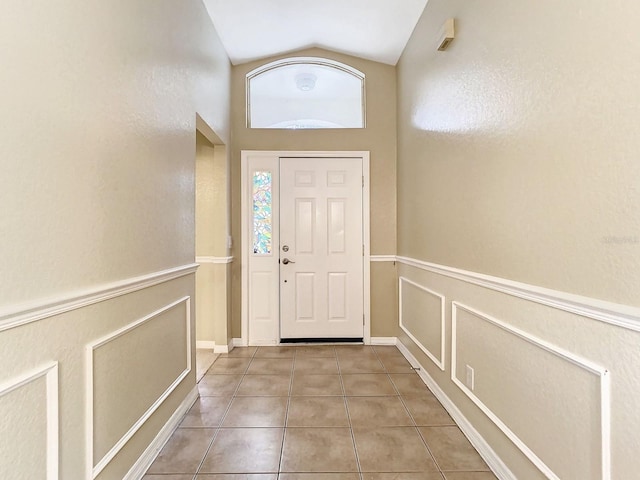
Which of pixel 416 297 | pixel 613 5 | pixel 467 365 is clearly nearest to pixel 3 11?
pixel 613 5

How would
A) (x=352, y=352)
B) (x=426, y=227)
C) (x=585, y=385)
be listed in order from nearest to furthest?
1. (x=585, y=385)
2. (x=426, y=227)
3. (x=352, y=352)

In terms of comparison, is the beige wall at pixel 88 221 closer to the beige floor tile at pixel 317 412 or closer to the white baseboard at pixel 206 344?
the beige floor tile at pixel 317 412

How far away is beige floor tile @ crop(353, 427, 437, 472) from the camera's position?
1702 millimetres

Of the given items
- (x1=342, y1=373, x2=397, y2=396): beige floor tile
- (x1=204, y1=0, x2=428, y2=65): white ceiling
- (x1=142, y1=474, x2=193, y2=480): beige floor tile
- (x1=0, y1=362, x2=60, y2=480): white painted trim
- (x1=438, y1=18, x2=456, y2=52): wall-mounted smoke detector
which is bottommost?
(x1=342, y1=373, x2=397, y2=396): beige floor tile

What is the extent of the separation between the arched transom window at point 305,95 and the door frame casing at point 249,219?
1.00 feet

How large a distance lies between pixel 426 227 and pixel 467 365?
1089 mm

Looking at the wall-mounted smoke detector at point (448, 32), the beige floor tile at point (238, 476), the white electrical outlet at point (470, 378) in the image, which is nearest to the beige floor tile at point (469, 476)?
the white electrical outlet at point (470, 378)

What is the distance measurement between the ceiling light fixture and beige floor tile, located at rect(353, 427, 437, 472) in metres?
3.22

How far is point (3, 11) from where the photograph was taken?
92 centimetres

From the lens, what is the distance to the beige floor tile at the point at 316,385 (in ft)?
8.28

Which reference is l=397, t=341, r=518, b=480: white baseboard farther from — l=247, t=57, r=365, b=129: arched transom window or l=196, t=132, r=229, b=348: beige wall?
l=247, t=57, r=365, b=129: arched transom window

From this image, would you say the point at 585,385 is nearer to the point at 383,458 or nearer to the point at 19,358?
the point at 383,458

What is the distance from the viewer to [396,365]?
10.0 feet

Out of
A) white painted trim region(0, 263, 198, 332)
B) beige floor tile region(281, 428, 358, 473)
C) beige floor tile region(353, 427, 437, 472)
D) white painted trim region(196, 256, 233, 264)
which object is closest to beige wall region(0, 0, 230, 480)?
white painted trim region(0, 263, 198, 332)
